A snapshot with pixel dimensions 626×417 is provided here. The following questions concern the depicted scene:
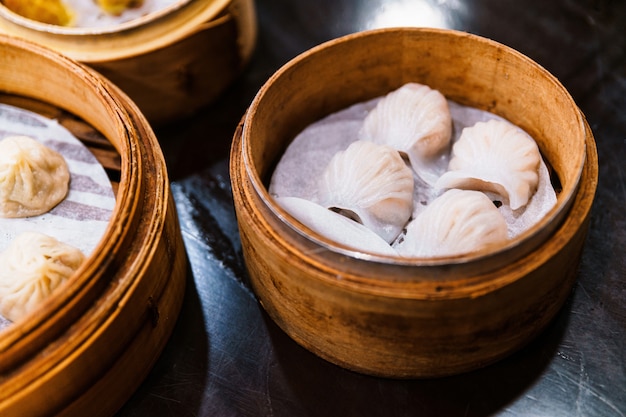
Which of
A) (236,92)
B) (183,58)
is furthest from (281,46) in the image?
(183,58)

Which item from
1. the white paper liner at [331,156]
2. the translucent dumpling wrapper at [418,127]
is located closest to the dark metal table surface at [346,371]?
the white paper liner at [331,156]

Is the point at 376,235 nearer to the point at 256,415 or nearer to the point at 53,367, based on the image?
the point at 256,415

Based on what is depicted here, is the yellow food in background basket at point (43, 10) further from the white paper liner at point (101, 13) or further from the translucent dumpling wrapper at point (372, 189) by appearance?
the translucent dumpling wrapper at point (372, 189)

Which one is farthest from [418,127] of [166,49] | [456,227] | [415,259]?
[166,49]

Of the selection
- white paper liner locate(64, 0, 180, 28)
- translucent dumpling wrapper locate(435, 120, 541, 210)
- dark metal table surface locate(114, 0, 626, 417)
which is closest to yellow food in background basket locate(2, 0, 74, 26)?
white paper liner locate(64, 0, 180, 28)

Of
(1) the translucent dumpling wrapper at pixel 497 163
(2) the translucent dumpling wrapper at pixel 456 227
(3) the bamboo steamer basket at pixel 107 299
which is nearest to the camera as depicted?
(3) the bamboo steamer basket at pixel 107 299

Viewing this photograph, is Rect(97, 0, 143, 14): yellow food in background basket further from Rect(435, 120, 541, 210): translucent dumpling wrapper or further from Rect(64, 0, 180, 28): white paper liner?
Rect(435, 120, 541, 210): translucent dumpling wrapper

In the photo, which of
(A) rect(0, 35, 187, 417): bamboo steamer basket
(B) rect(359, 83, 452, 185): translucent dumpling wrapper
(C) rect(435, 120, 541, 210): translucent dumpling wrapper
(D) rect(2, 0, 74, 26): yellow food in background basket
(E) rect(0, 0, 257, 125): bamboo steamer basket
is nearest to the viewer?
(A) rect(0, 35, 187, 417): bamboo steamer basket
